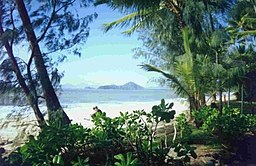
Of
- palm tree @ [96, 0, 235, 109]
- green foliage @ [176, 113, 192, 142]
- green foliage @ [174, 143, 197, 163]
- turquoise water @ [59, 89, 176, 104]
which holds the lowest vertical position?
green foliage @ [174, 143, 197, 163]

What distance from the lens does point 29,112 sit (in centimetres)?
434

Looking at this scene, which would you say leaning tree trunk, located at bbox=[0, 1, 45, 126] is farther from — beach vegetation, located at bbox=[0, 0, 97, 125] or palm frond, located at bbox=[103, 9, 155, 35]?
palm frond, located at bbox=[103, 9, 155, 35]

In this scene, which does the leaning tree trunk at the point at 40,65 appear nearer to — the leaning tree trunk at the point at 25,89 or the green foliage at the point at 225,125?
the leaning tree trunk at the point at 25,89

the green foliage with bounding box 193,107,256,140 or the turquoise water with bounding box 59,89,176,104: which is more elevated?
the turquoise water with bounding box 59,89,176,104

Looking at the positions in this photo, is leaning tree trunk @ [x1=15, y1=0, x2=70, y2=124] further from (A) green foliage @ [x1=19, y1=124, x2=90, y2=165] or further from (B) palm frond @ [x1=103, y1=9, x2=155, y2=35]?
(B) palm frond @ [x1=103, y1=9, x2=155, y2=35]

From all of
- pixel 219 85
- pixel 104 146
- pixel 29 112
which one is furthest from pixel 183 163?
pixel 219 85

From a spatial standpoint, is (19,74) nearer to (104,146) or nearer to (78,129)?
(78,129)

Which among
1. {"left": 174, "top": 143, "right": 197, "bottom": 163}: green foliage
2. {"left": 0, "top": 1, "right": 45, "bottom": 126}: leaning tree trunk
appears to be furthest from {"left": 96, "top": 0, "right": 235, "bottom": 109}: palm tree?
{"left": 174, "top": 143, "right": 197, "bottom": 163}: green foliage

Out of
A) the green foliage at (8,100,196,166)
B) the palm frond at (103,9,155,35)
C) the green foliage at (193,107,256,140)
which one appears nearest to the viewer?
the green foliage at (8,100,196,166)

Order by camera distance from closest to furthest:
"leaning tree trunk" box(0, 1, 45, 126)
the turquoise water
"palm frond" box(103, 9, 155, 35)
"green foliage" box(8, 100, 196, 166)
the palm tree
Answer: "green foliage" box(8, 100, 196, 166), "leaning tree trunk" box(0, 1, 45, 126), the palm tree, "palm frond" box(103, 9, 155, 35), the turquoise water

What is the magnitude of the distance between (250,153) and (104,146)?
2547mm

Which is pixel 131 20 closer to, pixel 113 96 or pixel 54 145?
pixel 113 96

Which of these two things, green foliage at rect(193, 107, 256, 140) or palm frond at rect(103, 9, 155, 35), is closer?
green foliage at rect(193, 107, 256, 140)

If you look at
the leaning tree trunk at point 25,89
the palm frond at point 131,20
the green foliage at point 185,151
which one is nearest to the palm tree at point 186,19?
the palm frond at point 131,20
